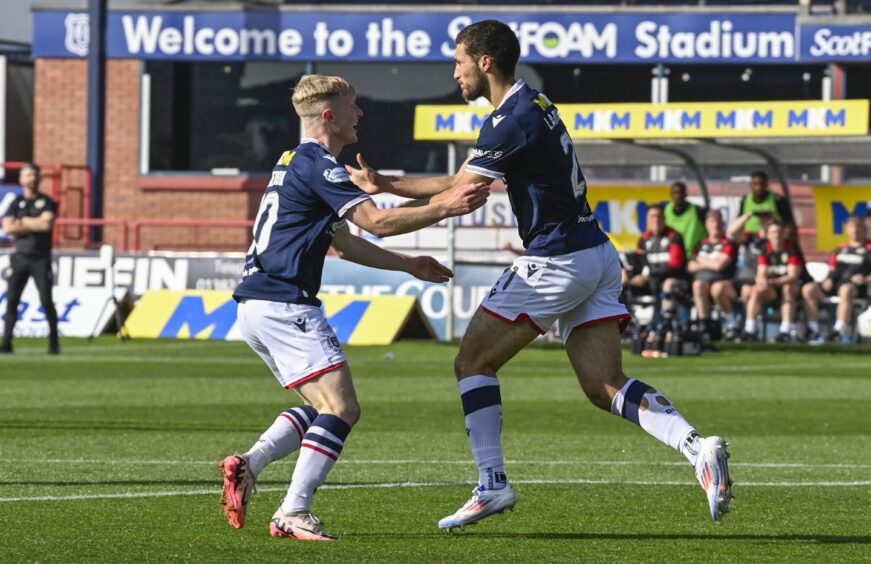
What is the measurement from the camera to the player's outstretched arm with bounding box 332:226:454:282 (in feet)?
24.6

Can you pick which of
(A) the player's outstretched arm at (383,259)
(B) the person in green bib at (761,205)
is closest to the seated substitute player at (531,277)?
(A) the player's outstretched arm at (383,259)

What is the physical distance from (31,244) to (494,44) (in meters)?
13.8

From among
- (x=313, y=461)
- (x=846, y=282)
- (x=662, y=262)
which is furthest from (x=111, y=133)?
(x=313, y=461)

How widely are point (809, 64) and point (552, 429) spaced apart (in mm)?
21489

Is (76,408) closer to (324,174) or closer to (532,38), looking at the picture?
(324,174)

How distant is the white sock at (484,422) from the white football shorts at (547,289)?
294 mm

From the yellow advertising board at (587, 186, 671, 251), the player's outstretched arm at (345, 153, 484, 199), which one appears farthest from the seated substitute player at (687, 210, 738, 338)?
the player's outstretched arm at (345, 153, 484, 199)

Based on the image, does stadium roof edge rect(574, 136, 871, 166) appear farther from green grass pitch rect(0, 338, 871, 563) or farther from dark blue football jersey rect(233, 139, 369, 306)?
dark blue football jersey rect(233, 139, 369, 306)

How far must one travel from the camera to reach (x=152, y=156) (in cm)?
3494

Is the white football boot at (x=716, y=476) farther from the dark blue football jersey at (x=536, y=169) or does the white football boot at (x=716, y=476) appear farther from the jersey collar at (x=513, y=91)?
the jersey collar at (x=513, y=91)

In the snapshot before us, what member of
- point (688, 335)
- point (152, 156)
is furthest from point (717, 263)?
point (152, 156)

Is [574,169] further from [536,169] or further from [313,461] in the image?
[313,461]

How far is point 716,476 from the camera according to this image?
7121 mm

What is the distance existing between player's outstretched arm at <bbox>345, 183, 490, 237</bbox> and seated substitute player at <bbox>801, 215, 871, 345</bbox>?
54.4 ft
